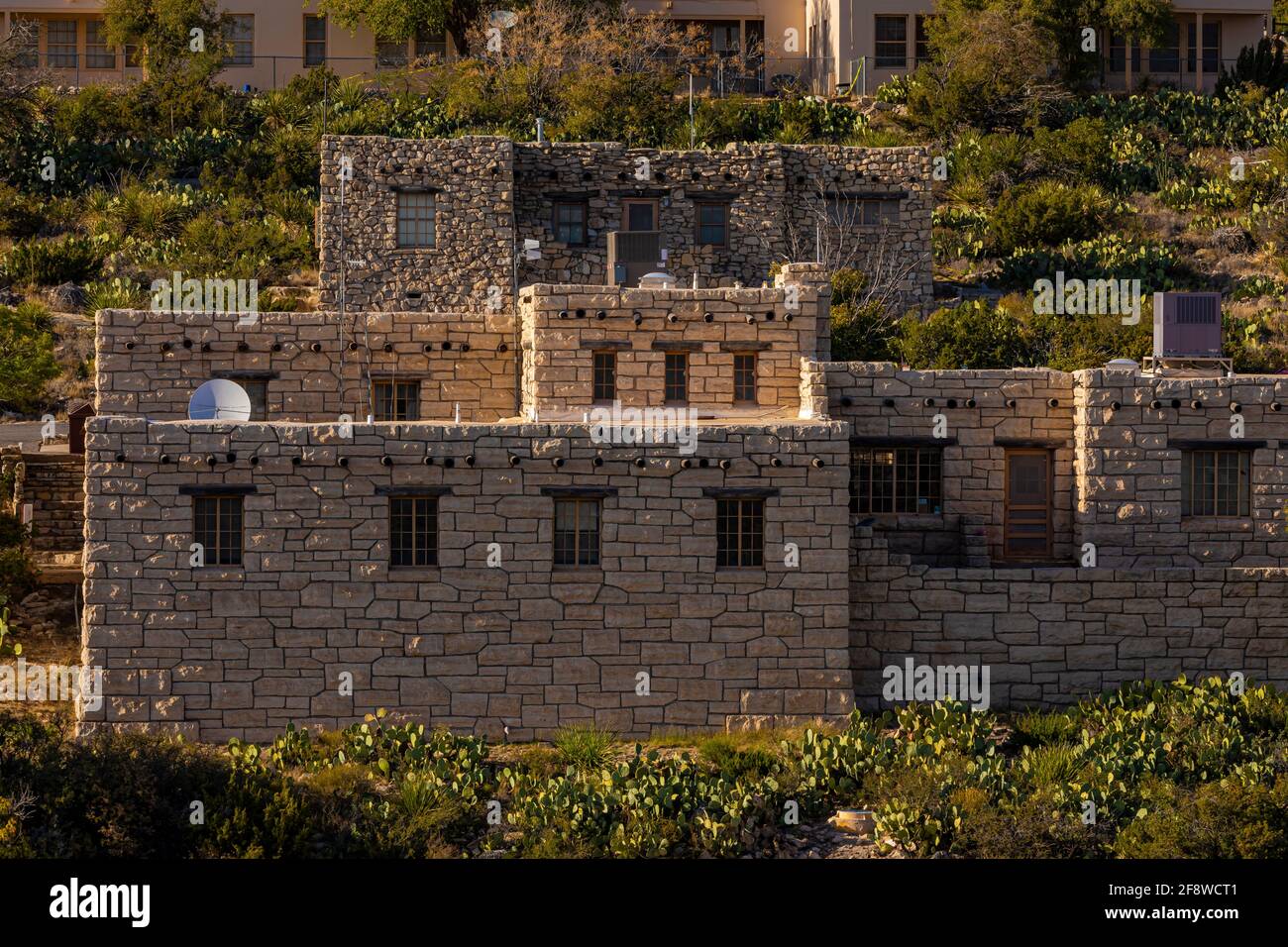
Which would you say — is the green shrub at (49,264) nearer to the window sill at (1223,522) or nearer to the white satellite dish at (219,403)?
the white satellite dish at (219,403)

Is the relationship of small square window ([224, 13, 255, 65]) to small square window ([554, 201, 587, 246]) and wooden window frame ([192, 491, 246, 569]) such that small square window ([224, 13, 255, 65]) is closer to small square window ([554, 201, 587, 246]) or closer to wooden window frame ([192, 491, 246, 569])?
small square window ([554, 201, 587, 246])

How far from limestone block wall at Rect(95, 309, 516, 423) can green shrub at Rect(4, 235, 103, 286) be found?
15.0 metres

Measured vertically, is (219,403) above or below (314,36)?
below

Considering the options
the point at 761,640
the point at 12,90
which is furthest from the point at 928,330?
the point at 12,90

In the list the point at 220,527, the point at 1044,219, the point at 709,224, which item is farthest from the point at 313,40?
the point at 220,527

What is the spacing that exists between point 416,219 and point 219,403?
39.3 ft

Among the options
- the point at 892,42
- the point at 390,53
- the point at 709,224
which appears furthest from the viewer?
the point at 892,42

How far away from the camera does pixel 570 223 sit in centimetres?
4491

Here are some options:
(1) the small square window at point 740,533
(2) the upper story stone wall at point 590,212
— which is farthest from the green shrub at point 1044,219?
(1) the small square window at point 740,533

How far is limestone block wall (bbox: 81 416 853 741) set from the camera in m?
30.9

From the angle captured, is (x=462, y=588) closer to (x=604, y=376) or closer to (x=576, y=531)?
(x=576, y=531)

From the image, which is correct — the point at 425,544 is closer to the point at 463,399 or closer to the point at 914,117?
the point at 463,399

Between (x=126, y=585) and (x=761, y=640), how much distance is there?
8.12 meters

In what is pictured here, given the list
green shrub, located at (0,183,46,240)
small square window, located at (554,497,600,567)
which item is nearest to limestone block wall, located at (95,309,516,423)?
small square window, located at (554,497,600,567)
